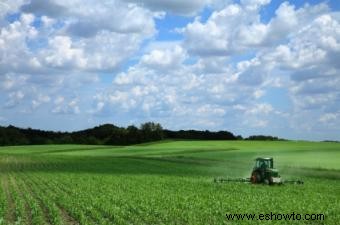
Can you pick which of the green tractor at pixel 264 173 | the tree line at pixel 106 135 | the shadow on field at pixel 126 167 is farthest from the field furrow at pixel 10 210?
the tree line at pixel 106 135

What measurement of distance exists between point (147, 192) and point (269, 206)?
28.8 ft

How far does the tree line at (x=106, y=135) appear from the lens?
494 feet

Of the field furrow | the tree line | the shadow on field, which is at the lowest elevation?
the field furrow

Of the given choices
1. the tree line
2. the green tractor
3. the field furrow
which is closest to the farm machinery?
the green tractor

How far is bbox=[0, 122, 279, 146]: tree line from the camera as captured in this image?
150m

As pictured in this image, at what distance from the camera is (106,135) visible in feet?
529

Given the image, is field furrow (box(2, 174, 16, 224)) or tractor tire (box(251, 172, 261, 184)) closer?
field furrow (box(2, 174, 16, 224))

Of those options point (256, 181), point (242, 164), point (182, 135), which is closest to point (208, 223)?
point (256, 181)

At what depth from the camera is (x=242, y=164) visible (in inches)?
2589

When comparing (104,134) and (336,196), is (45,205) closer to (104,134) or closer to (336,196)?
(336,196)

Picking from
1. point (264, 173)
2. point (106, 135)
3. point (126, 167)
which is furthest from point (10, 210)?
point (106, 135)

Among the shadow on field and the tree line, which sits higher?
the tree line

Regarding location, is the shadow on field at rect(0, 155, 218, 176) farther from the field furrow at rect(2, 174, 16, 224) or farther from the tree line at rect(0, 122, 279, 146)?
the tree line at rect(0, 122, 279, 146)

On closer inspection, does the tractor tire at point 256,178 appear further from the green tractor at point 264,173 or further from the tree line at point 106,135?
the tree line at point 106,135
